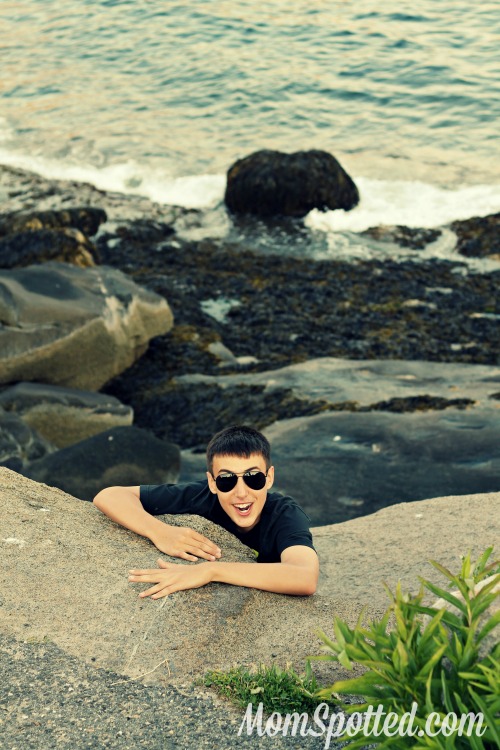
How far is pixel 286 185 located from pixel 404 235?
204 centimetres

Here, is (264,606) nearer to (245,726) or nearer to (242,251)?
(245,726)

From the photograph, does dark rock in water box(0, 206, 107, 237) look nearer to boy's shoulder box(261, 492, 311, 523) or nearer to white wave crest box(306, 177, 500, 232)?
white wave crest box(306, 177, 500, 232)

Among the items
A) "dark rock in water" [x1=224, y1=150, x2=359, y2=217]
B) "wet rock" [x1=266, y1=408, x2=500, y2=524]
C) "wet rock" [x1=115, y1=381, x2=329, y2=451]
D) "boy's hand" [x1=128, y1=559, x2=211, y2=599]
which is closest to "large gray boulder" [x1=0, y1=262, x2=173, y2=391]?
"wet rock" [x1=115, y1=381, x2=329, y2=451]

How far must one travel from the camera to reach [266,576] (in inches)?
175

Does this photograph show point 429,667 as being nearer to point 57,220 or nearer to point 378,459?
point 378,459

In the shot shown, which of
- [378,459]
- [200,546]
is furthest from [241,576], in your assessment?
[378,459]

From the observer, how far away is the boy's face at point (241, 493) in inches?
181

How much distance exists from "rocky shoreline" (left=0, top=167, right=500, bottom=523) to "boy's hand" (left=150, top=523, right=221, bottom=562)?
2408mm

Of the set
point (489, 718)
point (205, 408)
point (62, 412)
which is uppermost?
point (489, 718)

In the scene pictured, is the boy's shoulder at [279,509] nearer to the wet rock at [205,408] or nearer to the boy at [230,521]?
the boy at [230,521]

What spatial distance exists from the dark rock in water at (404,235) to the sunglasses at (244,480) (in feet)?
32.9

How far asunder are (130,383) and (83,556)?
6.11 m

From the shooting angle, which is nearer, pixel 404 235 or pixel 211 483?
pixel 211 483

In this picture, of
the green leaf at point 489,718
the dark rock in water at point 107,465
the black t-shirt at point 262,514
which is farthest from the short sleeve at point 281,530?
the dark rock in water at point 107,465
